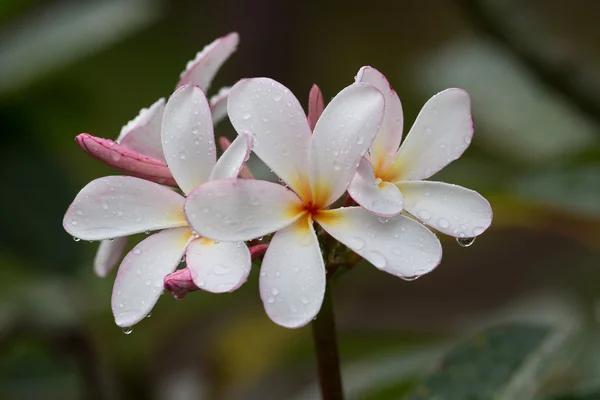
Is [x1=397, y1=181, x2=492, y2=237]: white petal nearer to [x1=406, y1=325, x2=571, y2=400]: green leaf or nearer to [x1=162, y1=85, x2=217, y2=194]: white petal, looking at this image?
[x1=162, y1=85, x2=217, y2=194]: white petal

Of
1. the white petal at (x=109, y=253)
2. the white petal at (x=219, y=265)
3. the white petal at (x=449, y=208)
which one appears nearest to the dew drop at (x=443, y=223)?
the white petal at (x=449, y=208)

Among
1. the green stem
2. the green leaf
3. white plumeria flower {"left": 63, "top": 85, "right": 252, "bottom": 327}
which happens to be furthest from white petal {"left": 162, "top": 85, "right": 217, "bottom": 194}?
the green leaf

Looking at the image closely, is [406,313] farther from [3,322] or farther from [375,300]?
[3,322]

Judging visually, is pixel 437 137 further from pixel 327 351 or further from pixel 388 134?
pixel 327 351

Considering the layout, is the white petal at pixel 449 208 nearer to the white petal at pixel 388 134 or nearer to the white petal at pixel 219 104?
the white petal at pixel 388 134

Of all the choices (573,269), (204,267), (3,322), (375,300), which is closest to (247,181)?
(204,267)

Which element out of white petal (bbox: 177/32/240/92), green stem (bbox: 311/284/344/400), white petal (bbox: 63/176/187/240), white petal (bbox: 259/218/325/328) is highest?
white petal (bbox: 177/32/240/92)
